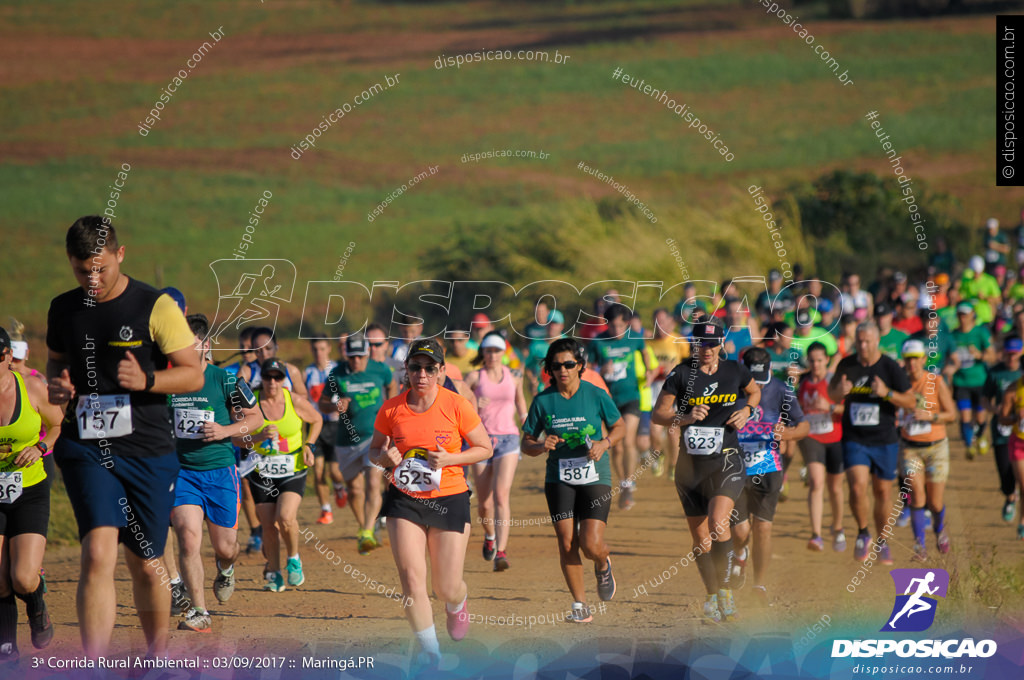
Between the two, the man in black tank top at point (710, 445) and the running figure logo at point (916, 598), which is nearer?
the running figure logo at point (916, 598)

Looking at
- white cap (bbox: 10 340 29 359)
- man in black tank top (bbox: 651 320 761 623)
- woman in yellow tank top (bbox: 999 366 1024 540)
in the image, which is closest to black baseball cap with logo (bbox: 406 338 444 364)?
man in black tank top (bbox: 651 320 761 623)

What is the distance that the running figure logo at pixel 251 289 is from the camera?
2875 cm

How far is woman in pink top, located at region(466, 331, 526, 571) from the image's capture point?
10.3 metres

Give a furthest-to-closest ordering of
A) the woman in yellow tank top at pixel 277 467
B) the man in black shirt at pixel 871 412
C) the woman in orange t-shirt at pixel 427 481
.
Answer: the man in black shirt at pixel 871 412, the woman in yellow tank top at pixel 277 467, the woman in orange t-shirt at pixel 427 481

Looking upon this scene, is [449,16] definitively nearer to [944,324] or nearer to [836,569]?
[944,324]

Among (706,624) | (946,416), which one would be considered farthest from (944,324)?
(706,624)

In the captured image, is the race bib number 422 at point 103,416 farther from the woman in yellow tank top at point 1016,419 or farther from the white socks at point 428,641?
the woman in yellow tank top at point 1016,419

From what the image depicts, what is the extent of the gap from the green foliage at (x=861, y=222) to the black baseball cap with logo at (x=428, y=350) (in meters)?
21.5

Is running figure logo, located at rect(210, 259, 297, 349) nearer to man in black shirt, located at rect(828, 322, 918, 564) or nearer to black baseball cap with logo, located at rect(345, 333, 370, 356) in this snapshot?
black baseball cap with logo, located at rect(345, 333, 370, 356)

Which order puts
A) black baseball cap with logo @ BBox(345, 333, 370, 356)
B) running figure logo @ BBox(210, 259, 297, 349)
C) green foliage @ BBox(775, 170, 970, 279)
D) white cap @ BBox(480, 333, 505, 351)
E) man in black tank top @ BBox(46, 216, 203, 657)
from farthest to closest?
running figure logo @ BBox(210, 259, 297, 349)
green foliage @ BBox(775, 170, 970, 279)
black baseball cap with logo @ BBox(345, 333, 370, 356)
white cap @ BBox(480, 333, 505, 351)
man in black tank top @ BBox(46, 216, 203, 657)

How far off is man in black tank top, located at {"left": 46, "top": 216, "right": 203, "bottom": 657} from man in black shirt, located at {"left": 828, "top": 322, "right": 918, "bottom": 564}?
6.22 m

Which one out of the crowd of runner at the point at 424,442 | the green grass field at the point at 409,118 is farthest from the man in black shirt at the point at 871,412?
the green grass field at the point at 409,118

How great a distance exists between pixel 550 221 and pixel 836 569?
17.9 meters

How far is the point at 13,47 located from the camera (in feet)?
133
